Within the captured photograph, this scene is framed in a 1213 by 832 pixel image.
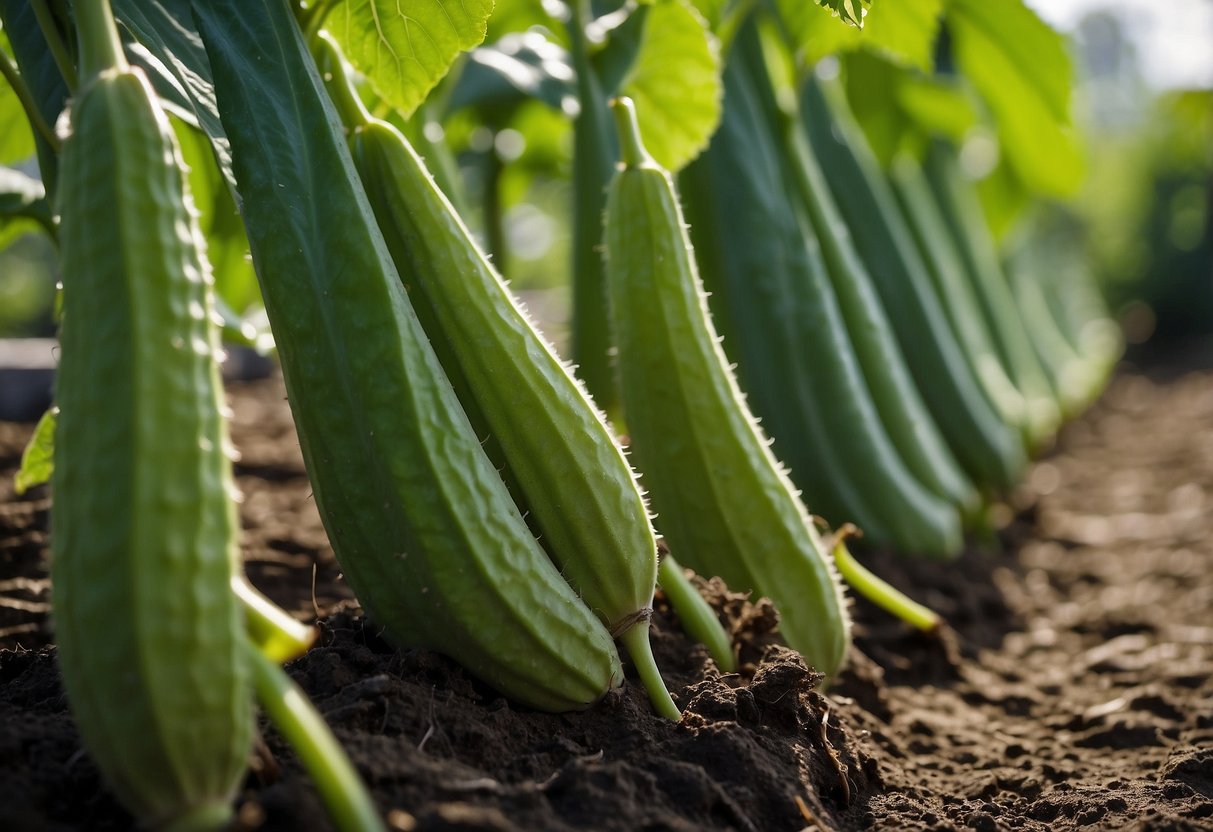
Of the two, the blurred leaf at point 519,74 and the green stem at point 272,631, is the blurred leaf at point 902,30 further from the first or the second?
the green stem at point 272,631

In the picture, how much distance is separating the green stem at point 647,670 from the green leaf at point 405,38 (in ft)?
2.89

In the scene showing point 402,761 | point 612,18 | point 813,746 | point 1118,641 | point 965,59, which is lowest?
point 1118,641

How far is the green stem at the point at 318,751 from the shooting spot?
3.61 feet

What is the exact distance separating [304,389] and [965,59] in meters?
3.46

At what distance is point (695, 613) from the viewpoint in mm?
1826

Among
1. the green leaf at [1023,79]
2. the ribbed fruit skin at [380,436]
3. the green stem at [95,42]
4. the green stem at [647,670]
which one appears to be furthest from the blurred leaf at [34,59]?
the green leaf at [1023,79]

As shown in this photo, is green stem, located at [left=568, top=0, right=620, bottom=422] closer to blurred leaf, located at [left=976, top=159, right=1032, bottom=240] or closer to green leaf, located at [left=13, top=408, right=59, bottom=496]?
green leaf, located at [left=13, top=408, right=59, bottom=496]

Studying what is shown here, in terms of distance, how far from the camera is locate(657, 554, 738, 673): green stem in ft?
5.98

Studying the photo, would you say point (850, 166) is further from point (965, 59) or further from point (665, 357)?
point (665, 357)

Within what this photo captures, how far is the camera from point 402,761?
128 centimetres

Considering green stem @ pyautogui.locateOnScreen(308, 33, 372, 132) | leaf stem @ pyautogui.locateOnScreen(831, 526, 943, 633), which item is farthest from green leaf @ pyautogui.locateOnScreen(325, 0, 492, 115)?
leaf stem @ pyautogui.locateOnScreen(831, 526, 943, 633)

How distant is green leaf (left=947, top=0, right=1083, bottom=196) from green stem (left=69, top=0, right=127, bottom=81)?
306cm

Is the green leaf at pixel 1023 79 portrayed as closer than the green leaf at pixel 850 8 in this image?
No

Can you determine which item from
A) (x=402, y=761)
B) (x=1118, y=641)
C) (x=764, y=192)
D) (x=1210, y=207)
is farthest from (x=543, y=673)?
(x=1210, y=207)
